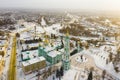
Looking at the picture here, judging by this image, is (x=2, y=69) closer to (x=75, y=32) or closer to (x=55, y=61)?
(x=55, y=61)

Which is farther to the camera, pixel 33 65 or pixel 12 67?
pixel 12 67

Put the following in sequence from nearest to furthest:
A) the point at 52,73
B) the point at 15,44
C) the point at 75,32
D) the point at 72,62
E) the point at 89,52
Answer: the point at 52,73 → the point at 72,62 → the point at 89,52 → the point at 15,44 → the point at 75,32

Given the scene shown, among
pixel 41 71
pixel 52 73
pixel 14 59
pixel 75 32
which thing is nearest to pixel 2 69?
pixel 14 59

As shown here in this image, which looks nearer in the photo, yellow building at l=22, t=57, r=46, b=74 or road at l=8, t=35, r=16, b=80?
road at l=8, t=35, r=16, b=80

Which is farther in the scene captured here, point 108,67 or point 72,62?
point 72,62

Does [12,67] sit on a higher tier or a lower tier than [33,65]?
lower

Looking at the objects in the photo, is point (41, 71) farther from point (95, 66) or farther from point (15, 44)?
point (15, 44)

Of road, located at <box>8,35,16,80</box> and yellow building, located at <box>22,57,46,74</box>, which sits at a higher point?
yellow building, located at <box>22,57,46,74</box>

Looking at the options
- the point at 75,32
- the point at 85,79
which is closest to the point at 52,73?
the point at 85,79

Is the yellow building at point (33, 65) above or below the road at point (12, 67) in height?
above

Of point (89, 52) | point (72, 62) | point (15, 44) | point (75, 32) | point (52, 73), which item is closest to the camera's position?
point (52, 73)

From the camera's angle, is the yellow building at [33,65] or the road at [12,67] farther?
the yellow building at [33,65]
